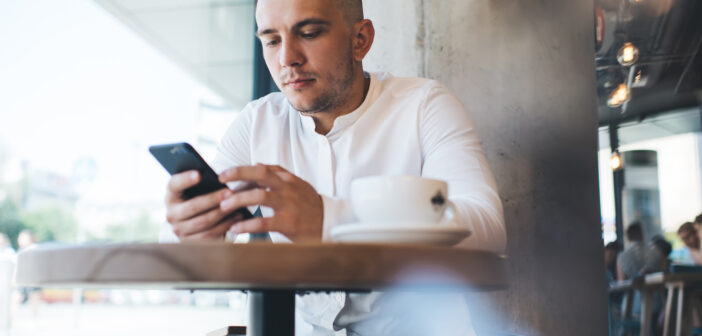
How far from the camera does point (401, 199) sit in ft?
2.26

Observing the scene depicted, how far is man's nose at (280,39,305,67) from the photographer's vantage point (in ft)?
4.01

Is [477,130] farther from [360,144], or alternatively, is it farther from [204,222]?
[204,222]

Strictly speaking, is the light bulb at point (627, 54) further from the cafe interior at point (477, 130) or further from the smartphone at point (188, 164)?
the smartphone at point (188, 164)

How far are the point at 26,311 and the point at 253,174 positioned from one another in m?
7.43

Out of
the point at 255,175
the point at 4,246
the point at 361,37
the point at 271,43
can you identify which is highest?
the point at 361,37

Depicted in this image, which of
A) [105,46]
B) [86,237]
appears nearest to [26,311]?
[86,237]

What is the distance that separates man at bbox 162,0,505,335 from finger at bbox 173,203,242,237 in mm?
18

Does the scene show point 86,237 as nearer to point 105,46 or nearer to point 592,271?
point 105,46

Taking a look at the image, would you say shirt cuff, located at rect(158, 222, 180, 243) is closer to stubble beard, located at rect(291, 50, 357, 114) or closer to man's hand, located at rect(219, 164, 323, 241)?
man's hand, located at rect(219, 164, 323, 241)

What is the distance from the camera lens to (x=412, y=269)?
0.56 meters

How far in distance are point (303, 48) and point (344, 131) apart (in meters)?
0.27

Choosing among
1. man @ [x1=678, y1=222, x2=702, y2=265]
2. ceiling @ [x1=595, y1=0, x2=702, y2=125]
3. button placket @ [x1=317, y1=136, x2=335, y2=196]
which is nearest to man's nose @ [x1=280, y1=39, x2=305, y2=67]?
button placket @ [x1=317, y1=136, x2=335, y2=196]

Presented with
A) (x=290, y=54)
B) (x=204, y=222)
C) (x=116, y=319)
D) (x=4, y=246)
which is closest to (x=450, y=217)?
(x=204, y=222)

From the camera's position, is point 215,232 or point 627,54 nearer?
point 215,232
